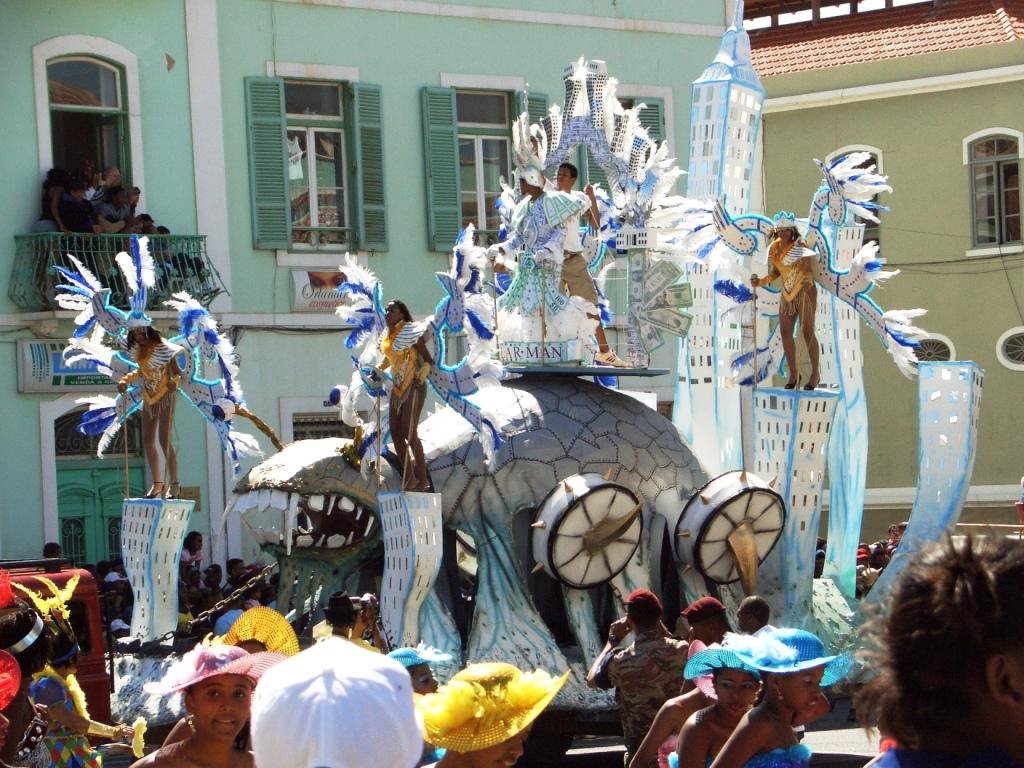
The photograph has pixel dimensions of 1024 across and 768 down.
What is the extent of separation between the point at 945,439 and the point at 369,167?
928 centimetres

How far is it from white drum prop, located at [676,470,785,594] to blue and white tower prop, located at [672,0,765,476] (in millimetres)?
1622

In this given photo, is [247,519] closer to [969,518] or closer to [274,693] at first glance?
[274,693]

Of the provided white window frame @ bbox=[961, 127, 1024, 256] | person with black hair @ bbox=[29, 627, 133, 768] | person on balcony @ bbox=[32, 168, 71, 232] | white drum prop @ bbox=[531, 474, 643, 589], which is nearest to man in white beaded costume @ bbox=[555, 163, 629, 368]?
white drum prop @ bbox=[531, 474, 643, 589]

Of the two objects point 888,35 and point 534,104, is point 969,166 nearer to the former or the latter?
point 888,35

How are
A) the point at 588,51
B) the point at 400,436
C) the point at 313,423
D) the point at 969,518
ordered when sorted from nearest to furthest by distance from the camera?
the point at 400,436 < the point at 313,423 < the point at 588,51 < the point at 969,518


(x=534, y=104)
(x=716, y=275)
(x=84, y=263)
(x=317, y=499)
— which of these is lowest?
(x=317, y=499)

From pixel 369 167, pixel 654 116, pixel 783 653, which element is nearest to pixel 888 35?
pixel 654 116

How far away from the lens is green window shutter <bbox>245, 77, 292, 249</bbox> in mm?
20750

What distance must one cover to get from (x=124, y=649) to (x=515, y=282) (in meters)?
3.55

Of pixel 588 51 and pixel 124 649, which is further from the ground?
pixel 588 51

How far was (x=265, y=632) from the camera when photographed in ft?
20.5

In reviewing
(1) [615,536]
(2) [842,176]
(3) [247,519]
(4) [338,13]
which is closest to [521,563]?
(1) [615,536]

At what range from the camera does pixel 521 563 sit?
13.1 meters

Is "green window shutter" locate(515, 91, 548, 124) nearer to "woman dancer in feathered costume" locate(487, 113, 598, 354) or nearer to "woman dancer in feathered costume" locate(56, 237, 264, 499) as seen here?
"woman dancer in feathered costume" locate(487, 113, 598, 354)
